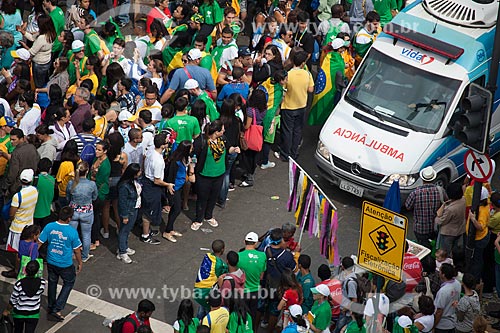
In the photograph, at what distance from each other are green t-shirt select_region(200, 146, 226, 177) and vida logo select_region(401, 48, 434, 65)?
3.63 m

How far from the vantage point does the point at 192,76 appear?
16453mm

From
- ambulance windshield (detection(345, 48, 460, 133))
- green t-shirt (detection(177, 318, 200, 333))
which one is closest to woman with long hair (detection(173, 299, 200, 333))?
green t-shirt (detection(177, 318, 200, 333))

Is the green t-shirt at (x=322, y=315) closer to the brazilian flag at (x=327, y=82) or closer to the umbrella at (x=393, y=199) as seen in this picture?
the umbrella at (x=393, y=199)

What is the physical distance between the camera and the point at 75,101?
15.6 m

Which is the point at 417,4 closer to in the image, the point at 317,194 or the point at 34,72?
the point at 317,194

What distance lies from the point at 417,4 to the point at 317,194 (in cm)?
555

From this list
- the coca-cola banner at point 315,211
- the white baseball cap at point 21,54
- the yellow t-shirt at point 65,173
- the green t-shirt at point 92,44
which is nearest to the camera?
the coca-cola banner at point 315,211

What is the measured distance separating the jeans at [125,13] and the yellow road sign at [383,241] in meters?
12.7

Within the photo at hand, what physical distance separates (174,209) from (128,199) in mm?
1030

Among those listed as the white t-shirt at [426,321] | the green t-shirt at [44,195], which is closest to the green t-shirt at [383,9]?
the green t-shirt at [44,195]

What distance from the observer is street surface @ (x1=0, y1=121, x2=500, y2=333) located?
44.5 feet

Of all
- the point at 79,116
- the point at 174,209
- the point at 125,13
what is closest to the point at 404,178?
the point at 174,209

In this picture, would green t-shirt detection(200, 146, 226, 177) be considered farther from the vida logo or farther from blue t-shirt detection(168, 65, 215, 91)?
the vida logo

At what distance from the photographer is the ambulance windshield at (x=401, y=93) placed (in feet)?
52.4
